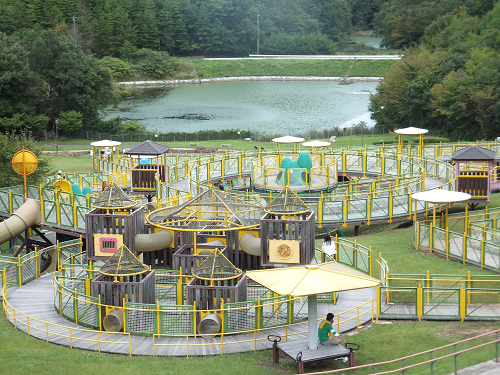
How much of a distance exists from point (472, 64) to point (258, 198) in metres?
45.4

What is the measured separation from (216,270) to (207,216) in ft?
20.5

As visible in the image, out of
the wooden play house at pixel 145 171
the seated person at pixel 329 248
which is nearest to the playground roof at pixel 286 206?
the seated person at pixel 329 248

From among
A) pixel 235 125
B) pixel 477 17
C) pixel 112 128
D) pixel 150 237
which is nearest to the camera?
pixel 150 237

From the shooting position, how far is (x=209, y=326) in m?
21.0

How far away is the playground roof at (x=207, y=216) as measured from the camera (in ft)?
85.8

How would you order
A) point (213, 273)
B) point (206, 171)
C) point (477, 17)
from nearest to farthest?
1. point (213, 273)
2. point (206, 171)
3. point (477, 17)

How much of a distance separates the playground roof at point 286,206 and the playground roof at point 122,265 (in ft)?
17.0

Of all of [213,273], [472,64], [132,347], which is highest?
[472,64]

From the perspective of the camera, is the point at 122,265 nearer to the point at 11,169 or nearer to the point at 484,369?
the point at 484,369

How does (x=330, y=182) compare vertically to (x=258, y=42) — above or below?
below

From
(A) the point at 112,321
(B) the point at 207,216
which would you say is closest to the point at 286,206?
(B) the point at 207,216

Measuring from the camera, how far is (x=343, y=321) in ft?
69.7

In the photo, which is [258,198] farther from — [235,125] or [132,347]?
[235,125]

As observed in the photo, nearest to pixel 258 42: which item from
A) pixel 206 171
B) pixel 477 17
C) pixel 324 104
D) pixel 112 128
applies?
pixel 324 104
